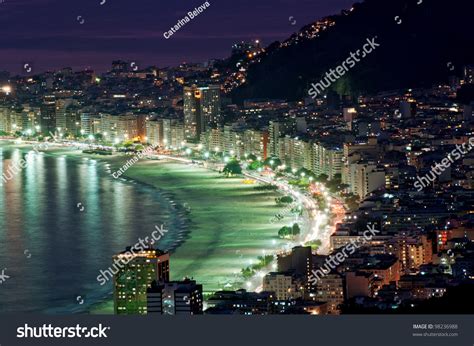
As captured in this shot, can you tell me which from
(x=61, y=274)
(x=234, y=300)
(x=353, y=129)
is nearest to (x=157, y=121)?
(x=353, y=129)

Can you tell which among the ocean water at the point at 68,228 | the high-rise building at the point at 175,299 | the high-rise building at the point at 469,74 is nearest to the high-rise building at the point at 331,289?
the high-rise building at the point at 175,299

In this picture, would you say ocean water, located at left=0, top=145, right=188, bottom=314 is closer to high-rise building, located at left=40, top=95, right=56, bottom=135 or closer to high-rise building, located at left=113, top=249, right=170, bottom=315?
high-rise building, located at left=113, top=249, right=170, bottom=315

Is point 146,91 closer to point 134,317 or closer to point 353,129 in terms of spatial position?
point 353,129

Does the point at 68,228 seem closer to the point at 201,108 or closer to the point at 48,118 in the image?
the point at 201,108

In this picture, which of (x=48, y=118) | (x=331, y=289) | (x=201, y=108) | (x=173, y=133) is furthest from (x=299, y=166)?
(x=48, y=118)

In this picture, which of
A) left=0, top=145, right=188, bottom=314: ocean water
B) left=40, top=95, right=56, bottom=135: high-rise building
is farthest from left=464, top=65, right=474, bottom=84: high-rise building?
left=40, top=95, right=56, bottom=135: high-rise building

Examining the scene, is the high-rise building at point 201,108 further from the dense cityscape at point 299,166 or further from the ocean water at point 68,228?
the ocean water at point 68,228
